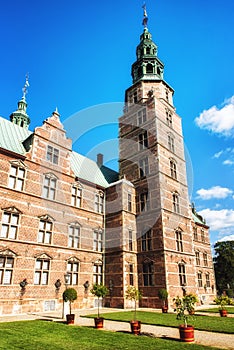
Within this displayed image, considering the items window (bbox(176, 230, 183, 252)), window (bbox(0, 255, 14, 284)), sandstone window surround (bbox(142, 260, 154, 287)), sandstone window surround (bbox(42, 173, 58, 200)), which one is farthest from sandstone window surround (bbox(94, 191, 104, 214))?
window (bbox(0, 255, 14, 284))

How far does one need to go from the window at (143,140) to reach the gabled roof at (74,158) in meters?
5.35

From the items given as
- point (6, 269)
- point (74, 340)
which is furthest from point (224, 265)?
point (74, 340)

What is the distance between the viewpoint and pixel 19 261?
686 inches

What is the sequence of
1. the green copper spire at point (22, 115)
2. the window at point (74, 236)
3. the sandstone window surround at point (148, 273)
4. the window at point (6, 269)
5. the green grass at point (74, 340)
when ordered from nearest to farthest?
the green grass at point (74, 340) → the window at point (6, 269) → the window at point (74, 236) → the sandstone window surround at point (148, 273) → the green copper spire at point (22, 115)

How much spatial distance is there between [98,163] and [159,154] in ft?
30.5

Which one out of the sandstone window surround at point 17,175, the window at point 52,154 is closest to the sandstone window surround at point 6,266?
the sandstone window surround at point 17,175

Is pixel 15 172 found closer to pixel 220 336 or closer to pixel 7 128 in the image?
pixel 7 128

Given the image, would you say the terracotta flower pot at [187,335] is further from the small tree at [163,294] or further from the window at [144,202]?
the window at [144,202]

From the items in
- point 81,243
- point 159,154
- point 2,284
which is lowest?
point 2,284

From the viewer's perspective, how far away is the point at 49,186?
21188mm

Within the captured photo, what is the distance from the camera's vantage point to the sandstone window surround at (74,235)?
21578mm

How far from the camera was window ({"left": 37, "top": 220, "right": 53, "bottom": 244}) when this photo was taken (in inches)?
766

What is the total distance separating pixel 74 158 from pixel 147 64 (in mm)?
17367

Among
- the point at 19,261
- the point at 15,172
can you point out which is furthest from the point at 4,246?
the point at 15,172
